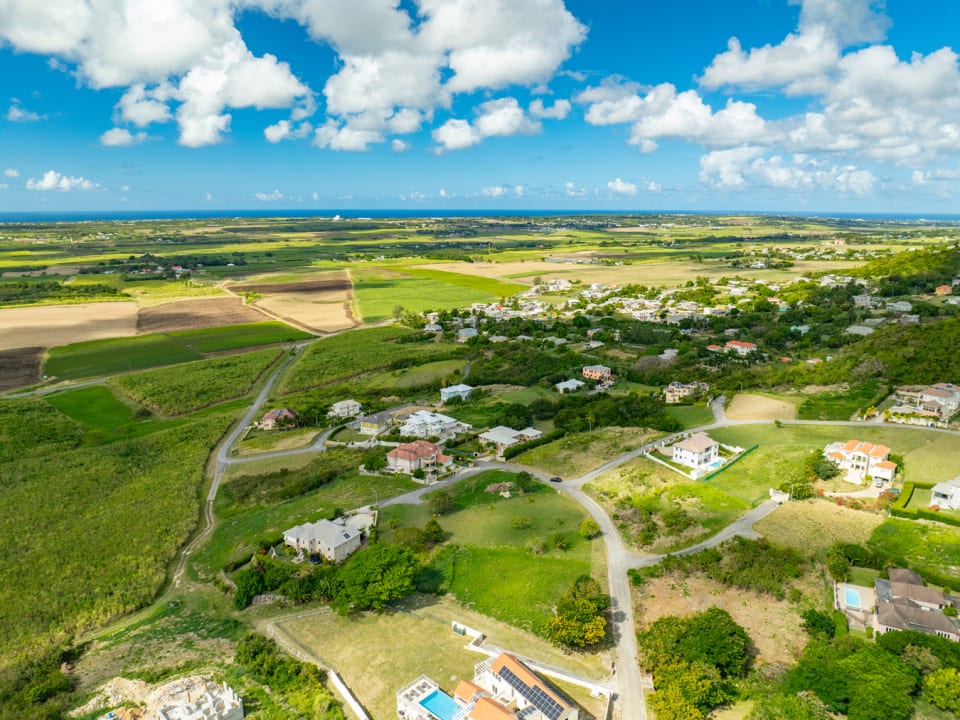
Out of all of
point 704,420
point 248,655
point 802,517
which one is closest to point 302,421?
point 248,655

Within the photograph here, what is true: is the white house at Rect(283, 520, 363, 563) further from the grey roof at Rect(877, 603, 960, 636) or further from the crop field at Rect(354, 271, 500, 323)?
the crop field at Rect(354, 271, 500, 323)

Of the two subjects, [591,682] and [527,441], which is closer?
[591,682]

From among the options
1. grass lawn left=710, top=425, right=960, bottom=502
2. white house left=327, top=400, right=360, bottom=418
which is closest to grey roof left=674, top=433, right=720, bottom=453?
grass lawn left=710, top=425, right=960, bottom=502

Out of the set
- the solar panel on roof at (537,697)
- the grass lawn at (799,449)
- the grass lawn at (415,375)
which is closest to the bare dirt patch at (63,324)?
the grass lawn at (415,375)

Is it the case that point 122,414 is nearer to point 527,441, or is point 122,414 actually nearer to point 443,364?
point 443,364

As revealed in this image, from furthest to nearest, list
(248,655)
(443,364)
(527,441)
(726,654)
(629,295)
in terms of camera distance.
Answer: (629,295), (443,364), (527,441), (248,655), (726,654)

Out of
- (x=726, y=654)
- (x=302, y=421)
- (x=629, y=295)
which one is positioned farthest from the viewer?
(x=629, y=295)

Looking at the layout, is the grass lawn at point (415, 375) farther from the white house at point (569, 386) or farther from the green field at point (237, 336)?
the green field at point (237, 336)
